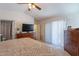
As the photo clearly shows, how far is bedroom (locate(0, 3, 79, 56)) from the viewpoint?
1.55 meters

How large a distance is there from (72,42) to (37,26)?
64cm

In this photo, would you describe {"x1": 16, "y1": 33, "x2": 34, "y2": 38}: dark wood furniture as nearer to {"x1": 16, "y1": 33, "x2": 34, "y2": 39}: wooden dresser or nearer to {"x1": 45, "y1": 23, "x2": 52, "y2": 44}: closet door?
{"x1": 16, "y1": 33, "x2": 34, "y2": 39}: wooden dresser

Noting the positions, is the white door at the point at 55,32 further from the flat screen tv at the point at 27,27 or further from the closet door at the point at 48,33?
the flat screen tv at the point at 27,27

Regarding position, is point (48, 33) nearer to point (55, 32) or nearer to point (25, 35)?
point (55, 32)

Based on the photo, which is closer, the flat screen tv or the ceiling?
the ceiling

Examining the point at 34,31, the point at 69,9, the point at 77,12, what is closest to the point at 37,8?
the point at 34,31

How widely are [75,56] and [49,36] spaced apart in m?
0.49

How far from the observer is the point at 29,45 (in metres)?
1.61

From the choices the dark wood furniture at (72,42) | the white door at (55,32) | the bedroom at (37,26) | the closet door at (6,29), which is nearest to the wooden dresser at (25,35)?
the bedroom at (37,26)

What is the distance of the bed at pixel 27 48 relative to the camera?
151 cm

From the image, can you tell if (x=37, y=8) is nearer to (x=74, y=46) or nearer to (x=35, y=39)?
(x=35, y=39)

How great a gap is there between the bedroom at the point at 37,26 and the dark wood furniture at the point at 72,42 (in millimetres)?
67

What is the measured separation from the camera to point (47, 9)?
1.63 m

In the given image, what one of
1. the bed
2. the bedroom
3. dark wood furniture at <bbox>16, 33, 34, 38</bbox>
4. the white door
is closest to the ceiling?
the bedroom
